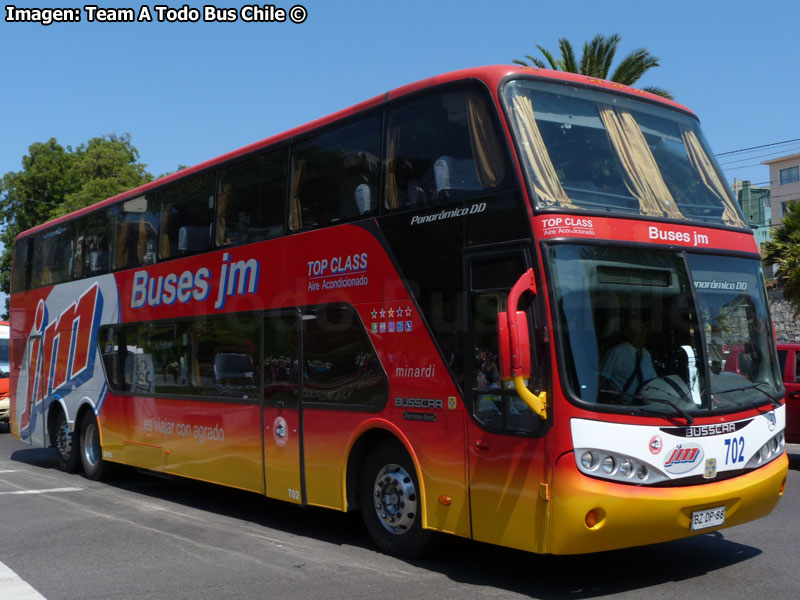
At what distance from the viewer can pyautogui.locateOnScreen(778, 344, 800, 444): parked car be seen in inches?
533

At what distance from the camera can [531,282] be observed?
6367mm

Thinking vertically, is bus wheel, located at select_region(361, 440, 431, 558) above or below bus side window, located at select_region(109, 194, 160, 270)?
below

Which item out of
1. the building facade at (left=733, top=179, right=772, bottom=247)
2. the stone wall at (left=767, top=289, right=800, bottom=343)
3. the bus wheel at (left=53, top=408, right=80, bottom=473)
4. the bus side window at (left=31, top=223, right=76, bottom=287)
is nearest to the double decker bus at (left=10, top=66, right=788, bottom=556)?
the bus wheel at (left=53, top=408, right=80, bottom=473)

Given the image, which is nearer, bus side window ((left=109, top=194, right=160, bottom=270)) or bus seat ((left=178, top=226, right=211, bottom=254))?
bus seat ((left=178, top=226, right=211, bottom=254))

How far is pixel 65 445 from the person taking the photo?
48.6 feet

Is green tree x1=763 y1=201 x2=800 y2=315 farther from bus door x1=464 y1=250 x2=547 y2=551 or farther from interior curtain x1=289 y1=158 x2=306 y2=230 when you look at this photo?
bus door x1=464 y1=250 x2=547 y2=551

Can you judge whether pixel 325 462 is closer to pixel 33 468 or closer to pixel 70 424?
pixel 70 424

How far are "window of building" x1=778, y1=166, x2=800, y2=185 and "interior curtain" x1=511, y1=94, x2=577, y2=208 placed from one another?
66.3 meters

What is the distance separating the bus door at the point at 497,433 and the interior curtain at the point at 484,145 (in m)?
0.61

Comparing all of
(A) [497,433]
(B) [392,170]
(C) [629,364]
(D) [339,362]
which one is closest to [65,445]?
(D) [339,362]

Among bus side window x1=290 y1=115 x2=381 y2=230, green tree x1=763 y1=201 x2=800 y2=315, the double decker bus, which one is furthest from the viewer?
green tree x1=763 y1=201 x2=800 y2=315

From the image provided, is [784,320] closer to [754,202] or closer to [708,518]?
[708,518]

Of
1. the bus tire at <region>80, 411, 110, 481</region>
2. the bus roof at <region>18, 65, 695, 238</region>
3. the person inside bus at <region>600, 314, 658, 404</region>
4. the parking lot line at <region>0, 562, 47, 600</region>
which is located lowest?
the parking lot line at <region>0, 562, 47, 600</region>

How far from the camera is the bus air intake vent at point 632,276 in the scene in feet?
21.3
